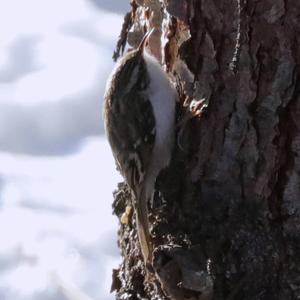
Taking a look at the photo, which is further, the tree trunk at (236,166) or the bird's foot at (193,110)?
the bird's foot at (193,110)

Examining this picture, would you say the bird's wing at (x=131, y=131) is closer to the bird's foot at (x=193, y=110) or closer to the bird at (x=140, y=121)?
the bird at (x=140, y=121)

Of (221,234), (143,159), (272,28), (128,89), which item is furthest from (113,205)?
(272,28)

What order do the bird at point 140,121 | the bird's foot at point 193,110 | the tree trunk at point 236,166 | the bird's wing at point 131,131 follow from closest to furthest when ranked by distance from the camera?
the tree trunk at point 236,166 < the bird's foot at point 193,110 < the bird at point 140,121 < the bird's wing at point 131,131

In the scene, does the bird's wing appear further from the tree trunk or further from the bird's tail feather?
the tree trunk

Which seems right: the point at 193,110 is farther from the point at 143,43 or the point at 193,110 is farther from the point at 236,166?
the point at 143,43

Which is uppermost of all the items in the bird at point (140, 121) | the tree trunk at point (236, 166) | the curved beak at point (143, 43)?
the curved beak at point (143, 43)

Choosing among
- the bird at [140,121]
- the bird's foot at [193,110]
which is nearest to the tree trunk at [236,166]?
the bird's foot at [193,110]

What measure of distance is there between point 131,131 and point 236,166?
50cm

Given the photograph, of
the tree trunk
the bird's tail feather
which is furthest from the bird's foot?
the bird's tail feather

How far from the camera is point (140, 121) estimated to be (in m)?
2.39

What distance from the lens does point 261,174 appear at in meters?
1.94

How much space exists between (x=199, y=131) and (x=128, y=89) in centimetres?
41

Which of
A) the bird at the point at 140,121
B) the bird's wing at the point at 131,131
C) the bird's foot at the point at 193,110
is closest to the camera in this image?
the bird's foot at the point at 193,110

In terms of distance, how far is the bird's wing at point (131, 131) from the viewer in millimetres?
2348
